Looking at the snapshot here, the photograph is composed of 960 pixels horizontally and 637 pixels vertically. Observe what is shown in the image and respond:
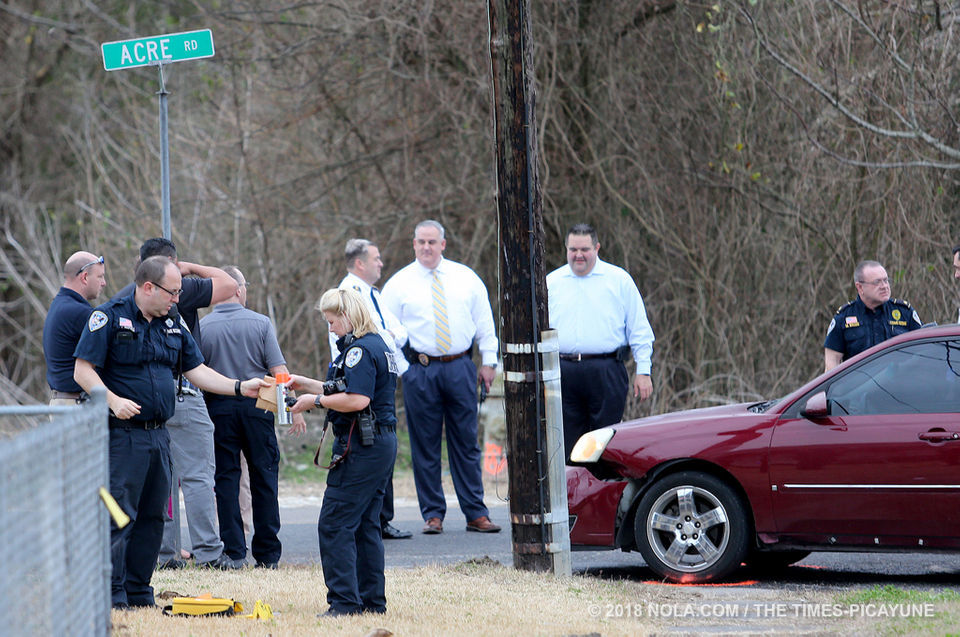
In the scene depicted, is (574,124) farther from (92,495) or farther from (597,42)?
(92,495)

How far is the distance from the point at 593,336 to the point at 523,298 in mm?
1907

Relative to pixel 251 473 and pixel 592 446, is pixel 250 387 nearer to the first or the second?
pixel 251 473

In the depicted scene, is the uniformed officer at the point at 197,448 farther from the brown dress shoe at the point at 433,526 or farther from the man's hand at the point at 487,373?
the man's hand at the point at 487,373

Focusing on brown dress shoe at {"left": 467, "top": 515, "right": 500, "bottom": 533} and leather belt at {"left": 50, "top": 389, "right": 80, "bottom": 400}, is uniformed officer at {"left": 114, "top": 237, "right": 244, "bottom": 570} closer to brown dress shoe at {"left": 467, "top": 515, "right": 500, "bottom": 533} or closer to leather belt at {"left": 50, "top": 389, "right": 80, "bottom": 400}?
leather belt at {"left": 50, "top": 389, "right": 80, "bottom": 400}

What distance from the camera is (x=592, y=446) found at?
8031 millimetres

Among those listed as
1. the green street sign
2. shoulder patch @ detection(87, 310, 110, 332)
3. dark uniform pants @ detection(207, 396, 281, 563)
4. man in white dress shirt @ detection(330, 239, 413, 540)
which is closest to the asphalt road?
man in white dress shirt @ detection(330, 239, 413, 540)

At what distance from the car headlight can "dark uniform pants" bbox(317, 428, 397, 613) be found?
1.90 meters

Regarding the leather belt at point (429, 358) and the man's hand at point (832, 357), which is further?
the leather belt at point (429, 358)

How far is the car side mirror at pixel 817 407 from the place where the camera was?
7.45 m

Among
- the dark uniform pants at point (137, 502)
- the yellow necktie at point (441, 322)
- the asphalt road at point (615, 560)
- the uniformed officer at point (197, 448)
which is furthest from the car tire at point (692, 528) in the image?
the dark uniform pants at point (137, 502)

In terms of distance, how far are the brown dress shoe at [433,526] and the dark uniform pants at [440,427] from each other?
5cm

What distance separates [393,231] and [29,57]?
10954 millimetres

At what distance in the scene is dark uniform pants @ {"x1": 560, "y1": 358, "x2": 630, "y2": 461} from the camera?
31.2 feet

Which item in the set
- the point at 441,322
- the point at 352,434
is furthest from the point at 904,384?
the point at 441,322
